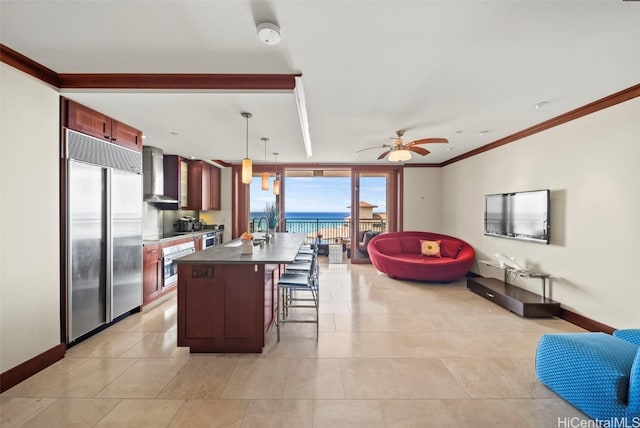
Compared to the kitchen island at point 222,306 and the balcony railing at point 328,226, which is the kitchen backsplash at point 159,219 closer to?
the kitchen island at point 222,306

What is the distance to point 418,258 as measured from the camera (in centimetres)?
556

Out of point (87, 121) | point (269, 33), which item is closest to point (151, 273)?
point (87, 121)

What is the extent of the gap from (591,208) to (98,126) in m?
5.51

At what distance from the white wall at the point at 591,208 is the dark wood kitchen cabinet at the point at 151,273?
213 inches

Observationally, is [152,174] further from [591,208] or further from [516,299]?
[591,208]

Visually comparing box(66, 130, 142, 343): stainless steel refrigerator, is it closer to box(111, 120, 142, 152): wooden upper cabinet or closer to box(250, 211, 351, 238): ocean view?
box(111, 120, 142, 152): wooden upper cabinet

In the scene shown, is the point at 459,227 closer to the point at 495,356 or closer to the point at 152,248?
the point at 495,356

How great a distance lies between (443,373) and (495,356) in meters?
0.66

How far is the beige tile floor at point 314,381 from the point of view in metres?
1.83

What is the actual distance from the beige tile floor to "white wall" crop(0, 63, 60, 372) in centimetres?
41

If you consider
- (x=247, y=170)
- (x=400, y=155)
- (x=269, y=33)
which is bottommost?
(x=247, y=170)

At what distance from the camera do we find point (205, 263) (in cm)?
253

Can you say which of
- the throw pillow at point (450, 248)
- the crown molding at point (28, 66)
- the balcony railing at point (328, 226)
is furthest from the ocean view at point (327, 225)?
the crown molding at point (28, 66)

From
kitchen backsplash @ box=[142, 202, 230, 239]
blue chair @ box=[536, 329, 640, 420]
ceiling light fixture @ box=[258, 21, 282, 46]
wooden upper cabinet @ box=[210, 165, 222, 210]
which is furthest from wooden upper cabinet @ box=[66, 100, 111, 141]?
blue chair @ box=[536, 329, 640, 420]
